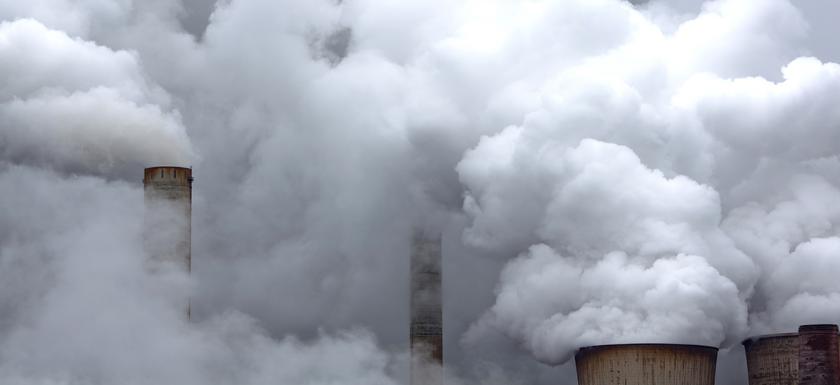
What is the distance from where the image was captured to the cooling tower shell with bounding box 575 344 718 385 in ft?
117

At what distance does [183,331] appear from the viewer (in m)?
42.8

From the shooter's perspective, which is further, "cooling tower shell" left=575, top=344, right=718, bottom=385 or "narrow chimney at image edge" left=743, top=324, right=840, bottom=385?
"narrow chimney at image edge" left=743, top=324, right=840, bottom=385

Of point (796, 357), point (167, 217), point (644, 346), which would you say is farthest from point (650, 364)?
point (167, 217)

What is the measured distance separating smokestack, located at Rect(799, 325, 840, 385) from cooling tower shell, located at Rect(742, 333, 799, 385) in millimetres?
3186

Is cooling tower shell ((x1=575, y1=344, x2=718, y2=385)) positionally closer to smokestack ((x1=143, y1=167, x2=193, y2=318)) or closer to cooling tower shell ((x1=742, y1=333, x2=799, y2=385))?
cooling tower shell ((x1=742, y1=333, x2=799, y2=385))

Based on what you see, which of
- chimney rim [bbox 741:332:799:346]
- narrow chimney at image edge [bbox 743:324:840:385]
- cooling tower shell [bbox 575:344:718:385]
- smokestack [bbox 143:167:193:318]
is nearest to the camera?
cooling tower shell [bbox 575:344:718:385]

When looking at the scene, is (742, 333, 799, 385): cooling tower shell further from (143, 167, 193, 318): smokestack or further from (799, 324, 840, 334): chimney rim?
(143, 167, 193, 318): smokestack

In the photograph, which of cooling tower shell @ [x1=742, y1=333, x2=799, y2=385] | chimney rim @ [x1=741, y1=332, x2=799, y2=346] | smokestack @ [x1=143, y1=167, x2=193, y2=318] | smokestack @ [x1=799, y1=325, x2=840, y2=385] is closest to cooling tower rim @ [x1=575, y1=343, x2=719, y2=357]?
smokestack @ [x1=799, y1=325, x2=840, y2=385]

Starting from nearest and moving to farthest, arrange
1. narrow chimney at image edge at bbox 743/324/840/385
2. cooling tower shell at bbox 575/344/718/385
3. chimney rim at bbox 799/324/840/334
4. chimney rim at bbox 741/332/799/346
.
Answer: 1. cooling tower shell at bbox 575/344/718/385
2. narrow chimney at image edge at bbox 743/324/840/385
3. chimney rim at bbox 799/324/840/334
4. chimney rim at bbox 741/332/799/346

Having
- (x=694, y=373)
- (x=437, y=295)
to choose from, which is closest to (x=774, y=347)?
(x=694, y=373)

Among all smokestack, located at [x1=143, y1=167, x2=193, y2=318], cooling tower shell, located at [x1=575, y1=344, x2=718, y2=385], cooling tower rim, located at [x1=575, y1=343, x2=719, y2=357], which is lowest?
cooling tower shell, located at [x1=575, y1=344, x2=718, y2=385]

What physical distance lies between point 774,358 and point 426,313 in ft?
39.4

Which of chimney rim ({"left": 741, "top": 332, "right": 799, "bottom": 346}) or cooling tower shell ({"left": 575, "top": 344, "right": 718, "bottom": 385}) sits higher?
chimney rim ({"left": 741, "top": 332, "right": 799, "bottom": 346})

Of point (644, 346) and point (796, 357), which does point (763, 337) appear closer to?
point (796, 357)
